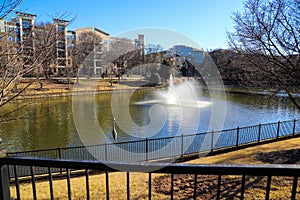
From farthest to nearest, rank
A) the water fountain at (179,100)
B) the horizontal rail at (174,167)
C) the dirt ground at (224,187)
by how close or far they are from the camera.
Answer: the water fountain at (179,100)
the dirt ground at (224,187)
the horizontal rail at (174,167)

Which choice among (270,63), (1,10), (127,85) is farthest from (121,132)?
(127,85)

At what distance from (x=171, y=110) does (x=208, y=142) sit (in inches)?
340

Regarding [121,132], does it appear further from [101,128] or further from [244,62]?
[244,62]

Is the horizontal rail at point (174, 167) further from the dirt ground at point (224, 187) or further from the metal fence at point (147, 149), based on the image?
the metal fence at point (147, 149)

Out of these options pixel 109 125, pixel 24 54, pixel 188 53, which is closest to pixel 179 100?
pixel 188 53

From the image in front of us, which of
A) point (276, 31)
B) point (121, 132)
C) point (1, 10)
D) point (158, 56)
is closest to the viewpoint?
point (1, 10)

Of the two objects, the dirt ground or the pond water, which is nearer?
the dirt ground

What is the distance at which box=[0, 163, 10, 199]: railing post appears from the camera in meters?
1.81

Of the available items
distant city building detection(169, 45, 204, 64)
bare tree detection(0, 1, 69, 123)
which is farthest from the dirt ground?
distant city building detection(169, 45, 204, 64)

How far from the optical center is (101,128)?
1363cm

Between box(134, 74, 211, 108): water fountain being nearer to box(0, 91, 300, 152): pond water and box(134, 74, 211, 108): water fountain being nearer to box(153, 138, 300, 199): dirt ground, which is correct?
box(0, 91, 300, 152): pond water

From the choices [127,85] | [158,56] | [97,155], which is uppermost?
[158,56]

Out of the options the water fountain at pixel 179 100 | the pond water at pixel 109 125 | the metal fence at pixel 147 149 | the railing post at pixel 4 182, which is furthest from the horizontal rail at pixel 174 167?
the water fountain at pixel 179 100

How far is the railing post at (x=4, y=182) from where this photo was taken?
5.93ft
